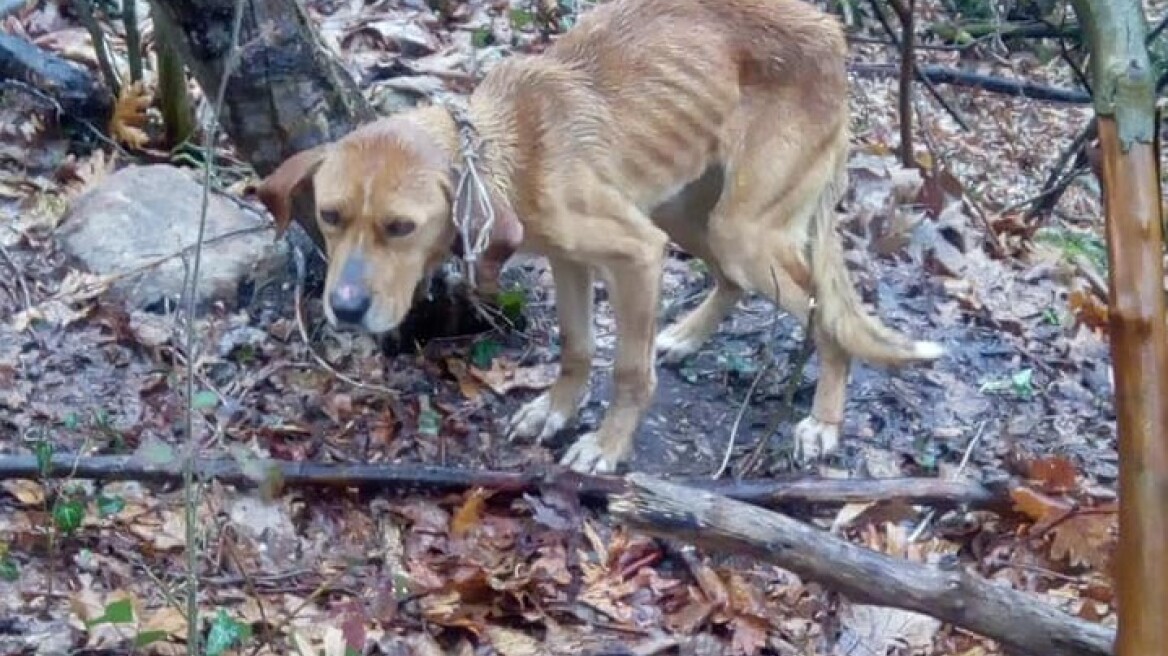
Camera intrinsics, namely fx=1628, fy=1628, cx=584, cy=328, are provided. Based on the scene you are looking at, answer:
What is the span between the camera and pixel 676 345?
6.86 m

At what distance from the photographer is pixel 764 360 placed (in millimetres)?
6500

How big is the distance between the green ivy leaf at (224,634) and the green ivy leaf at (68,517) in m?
0.76

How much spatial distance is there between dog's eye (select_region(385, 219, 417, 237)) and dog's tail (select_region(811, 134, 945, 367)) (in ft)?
6.01

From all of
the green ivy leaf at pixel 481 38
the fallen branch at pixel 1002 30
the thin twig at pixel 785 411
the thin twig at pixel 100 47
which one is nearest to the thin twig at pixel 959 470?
the thin twig at pixel 785 411

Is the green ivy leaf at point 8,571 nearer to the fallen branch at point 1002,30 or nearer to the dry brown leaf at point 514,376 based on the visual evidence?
the dry brown leaf at point 514,376

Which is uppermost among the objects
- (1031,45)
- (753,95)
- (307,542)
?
(753,95)

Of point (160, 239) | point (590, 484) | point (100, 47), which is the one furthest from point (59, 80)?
point (590, 484)

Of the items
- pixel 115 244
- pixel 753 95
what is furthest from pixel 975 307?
pixel 115 244

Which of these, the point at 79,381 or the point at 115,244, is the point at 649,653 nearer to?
the point at 79,381

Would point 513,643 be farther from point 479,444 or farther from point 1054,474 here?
point 1054,474

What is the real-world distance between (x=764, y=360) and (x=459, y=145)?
70.1 inches

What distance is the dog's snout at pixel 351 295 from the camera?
5004mm

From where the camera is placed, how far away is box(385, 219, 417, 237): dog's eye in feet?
16.6

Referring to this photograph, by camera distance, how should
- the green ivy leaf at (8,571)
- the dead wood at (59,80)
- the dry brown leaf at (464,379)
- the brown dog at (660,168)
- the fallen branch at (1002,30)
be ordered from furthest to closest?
the fallen branch at (1002,30), the dead wood at (59,80), the dry brown leaf at (464,379), the brown dog at (660,168), the green ivy leaf at (8,571)
